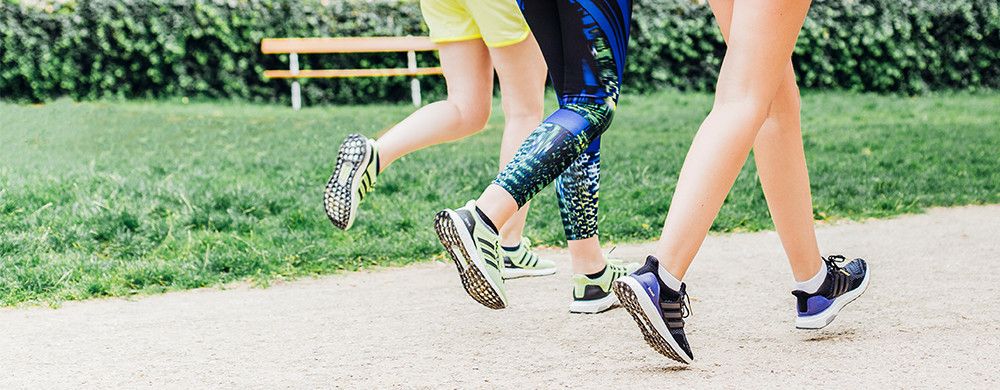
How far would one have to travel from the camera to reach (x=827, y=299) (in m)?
3.39

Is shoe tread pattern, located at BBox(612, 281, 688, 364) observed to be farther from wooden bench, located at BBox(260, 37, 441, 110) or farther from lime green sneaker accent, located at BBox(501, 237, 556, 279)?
wooden bench, located at BBox(260, 37, 441, 110)

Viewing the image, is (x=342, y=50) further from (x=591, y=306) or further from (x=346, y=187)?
(x=591, y=306)

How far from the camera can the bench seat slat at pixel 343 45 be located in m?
13.8

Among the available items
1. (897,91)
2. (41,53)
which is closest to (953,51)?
(897,91)

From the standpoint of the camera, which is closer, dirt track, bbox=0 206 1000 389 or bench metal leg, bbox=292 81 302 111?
dirt track, bbox=0 206 1000 389

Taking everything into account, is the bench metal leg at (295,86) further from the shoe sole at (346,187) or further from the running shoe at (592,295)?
the running shoe at (592,295)

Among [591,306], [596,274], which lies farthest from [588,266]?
[591,306]

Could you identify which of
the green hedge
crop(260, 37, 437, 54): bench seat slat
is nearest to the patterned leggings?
crop(260, 37, 437, 54): bench seat slat

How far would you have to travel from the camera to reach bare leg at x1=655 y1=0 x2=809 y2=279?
9.51 feet

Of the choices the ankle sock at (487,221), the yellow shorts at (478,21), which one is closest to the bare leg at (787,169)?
the ankle sock at (487,221)

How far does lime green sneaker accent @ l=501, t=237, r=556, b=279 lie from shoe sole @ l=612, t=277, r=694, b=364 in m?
1.61

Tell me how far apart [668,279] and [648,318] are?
13 centimetres

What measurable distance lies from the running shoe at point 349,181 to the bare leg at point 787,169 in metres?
1.20

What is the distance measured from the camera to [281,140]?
366 inches
